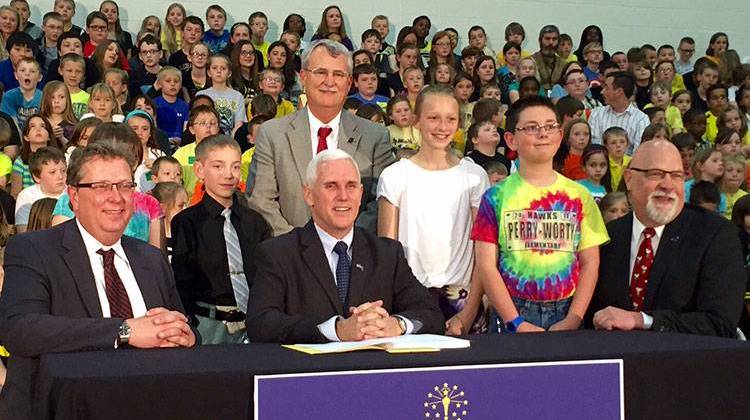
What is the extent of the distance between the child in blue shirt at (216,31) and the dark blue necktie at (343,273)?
27.7 ft

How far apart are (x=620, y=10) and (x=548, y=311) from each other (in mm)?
11334

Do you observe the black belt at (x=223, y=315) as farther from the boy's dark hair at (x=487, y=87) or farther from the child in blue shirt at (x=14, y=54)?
the boy's dark hair at (x=487, y=87)

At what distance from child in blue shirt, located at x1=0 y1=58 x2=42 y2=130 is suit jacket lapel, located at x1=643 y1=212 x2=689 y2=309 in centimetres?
631

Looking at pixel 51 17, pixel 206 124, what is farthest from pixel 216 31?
pixel 206 124

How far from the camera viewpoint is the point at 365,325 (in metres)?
3.31

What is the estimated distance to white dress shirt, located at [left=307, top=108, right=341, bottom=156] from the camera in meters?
4.81

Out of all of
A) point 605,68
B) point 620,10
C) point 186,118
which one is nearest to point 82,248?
point 186,118

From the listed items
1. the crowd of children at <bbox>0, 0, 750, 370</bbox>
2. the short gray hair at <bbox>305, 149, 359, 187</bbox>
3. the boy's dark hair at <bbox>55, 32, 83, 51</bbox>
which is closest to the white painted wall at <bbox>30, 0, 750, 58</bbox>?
the crowd of children at <bbox>0, 0, 750, 370</bbox>

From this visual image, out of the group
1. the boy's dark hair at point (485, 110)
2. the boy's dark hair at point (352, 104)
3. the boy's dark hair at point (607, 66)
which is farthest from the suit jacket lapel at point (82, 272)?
the boy's dark hair at point (607, 66)

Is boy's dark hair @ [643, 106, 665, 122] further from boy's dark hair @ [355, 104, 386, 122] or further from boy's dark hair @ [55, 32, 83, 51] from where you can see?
boy's dark hair @ [55, 32, 83, 51]

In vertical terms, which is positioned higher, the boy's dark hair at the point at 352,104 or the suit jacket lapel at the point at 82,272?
the boy's dark hair at the point at 352,104

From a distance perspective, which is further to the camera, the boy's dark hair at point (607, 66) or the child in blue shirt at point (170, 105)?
the boy's dark hair at point (607, 66)

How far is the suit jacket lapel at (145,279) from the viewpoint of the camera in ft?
11.7

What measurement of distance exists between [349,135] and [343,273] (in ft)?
3.96
